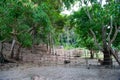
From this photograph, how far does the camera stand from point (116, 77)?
1216 centimetres

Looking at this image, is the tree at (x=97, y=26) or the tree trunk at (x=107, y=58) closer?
the tree at (x=97, y=26)

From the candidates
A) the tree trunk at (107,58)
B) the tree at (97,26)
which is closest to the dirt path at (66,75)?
the tree trunk at (107,58)

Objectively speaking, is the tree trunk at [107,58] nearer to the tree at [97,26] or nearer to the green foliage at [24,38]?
the tree at [97,26]

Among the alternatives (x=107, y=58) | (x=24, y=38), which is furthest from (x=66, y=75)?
(x=24, y=38)

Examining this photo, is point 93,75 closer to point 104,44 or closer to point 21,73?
point 104,44

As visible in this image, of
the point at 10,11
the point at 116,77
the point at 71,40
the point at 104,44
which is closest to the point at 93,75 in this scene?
the point at 116,77

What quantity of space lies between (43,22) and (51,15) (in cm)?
230

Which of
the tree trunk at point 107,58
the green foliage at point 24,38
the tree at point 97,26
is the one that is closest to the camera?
the tree at point 97,26

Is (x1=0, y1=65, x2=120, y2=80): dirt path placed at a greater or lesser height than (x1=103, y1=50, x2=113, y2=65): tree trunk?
lesser

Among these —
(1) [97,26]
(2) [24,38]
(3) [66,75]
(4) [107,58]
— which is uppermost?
(1) [97,26]

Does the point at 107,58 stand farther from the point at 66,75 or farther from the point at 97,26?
the point at 66,75

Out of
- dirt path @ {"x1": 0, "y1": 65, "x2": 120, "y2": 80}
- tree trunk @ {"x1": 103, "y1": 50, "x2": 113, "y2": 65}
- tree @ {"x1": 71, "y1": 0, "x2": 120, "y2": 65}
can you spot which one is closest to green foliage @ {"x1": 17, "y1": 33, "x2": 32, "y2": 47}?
tree @ {"x1": 71, "y1": 0, "x2": 120, "y2": 65}

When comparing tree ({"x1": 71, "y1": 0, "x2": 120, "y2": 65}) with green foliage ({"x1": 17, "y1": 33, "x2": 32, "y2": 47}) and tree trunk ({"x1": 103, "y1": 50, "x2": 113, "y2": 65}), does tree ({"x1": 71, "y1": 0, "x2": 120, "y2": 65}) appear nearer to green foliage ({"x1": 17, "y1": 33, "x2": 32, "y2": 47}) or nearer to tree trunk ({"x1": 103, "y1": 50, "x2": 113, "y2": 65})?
tree trunk ({"x1": 103, "y1": 50, "x2": 113, "y2": 65})

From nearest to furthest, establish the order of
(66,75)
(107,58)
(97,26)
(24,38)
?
(66,75) → (97,26) → (107,58) → (24,38)
